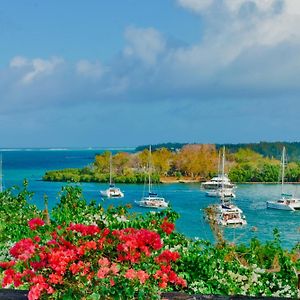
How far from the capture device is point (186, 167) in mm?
59656

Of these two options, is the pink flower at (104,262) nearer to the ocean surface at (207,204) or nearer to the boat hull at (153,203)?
the ocean surface at (207,204)

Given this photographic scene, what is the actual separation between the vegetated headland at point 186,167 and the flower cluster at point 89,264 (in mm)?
51529

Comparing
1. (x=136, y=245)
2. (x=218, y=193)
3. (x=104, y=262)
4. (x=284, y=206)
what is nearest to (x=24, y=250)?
(x=104, y=262)

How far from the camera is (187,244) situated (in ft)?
19.2

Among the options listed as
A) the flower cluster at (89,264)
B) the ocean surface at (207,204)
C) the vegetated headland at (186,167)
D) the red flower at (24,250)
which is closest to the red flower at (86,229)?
the flower cluster at (89,264)

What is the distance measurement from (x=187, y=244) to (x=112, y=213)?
1434 mm

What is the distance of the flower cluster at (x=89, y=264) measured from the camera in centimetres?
307

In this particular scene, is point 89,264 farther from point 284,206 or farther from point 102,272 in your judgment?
point 284,206

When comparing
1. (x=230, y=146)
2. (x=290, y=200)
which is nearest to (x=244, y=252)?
(x=290, y=200)

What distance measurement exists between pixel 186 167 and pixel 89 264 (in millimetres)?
56665

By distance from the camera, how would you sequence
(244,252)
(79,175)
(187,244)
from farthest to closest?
(79,175) < (244,252) < (187,244)

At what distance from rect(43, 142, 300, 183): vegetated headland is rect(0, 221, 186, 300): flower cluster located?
51529 millimetres

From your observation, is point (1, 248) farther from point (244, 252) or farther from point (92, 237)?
point (92, 237)

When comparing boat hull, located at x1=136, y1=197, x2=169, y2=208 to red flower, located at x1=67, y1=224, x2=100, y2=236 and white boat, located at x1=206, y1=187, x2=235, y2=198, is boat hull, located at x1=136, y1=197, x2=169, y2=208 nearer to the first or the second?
white boat, located at x1=206, y1=187, x2=235, y2=198
